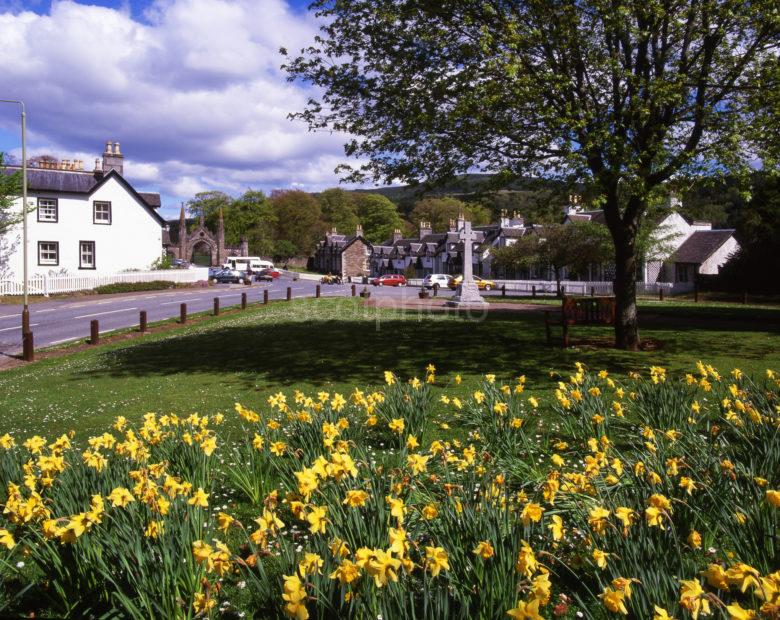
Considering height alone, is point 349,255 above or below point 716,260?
above

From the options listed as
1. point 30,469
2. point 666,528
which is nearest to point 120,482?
point 30,469

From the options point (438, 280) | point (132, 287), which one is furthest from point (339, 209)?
point (132, 287)

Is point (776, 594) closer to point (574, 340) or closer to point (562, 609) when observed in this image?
point (562, 609)

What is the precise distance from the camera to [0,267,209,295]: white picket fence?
3872 cm

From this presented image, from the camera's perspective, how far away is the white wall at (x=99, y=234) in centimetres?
4325

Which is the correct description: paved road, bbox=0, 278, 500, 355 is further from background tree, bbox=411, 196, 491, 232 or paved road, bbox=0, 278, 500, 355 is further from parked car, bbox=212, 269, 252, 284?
background tree, bbox=411, 196, 491, 232

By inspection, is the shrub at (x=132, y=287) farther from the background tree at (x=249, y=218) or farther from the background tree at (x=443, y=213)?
the background tree at (x=443, y=213)

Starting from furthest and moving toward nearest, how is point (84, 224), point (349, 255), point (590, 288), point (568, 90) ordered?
point (349, 255) < point (590, 288) < point (84, 224) < point (568, 90)

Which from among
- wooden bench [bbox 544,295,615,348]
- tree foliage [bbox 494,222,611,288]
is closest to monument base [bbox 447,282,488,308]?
tree foliage [bbox 494,222,611,288]

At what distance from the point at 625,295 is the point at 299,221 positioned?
11260cm

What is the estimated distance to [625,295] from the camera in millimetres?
14875

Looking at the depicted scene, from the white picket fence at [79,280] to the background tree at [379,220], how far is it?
7879 centimetres

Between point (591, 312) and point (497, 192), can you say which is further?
point (497, 192)

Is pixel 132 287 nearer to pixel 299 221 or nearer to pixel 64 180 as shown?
pixel 64 180
